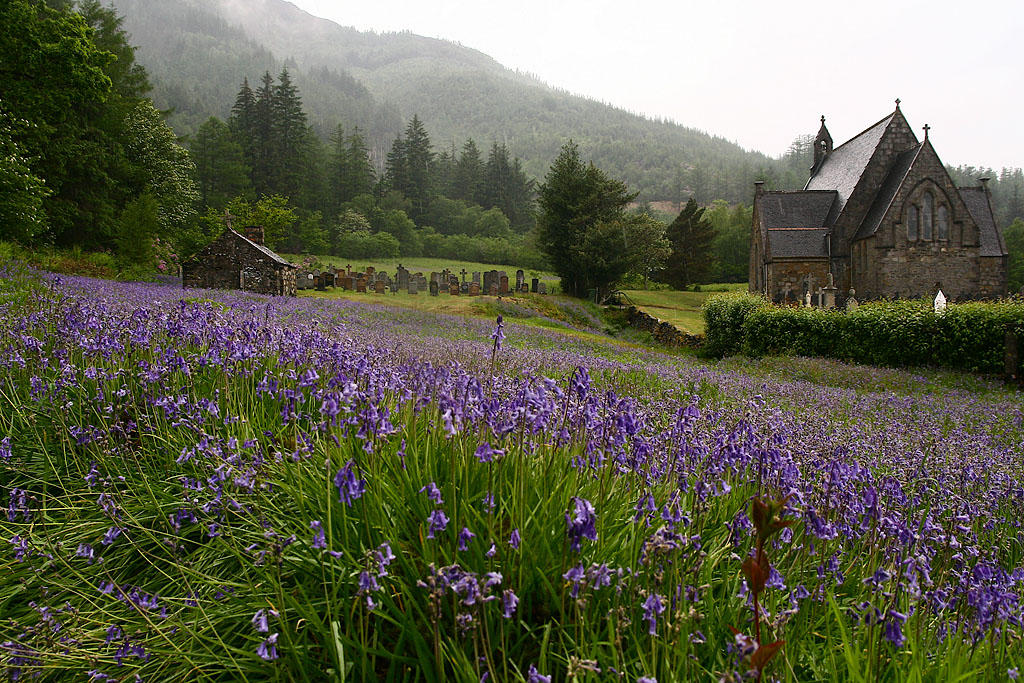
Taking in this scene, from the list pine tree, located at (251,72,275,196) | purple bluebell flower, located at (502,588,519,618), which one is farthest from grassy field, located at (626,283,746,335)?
pine tree, located at (251,72,275,196)

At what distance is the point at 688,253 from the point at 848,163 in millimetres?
22209

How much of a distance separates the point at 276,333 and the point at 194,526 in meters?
3.15

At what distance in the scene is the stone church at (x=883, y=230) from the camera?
33.8 meters

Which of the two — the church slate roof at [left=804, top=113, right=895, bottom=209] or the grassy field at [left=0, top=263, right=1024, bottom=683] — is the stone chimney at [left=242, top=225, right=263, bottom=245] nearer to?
the grassy field at [left=0, top=263, right=1024, bottom=683]

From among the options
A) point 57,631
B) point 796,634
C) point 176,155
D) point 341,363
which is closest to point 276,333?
point 341,363

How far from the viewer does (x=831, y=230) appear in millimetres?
38000

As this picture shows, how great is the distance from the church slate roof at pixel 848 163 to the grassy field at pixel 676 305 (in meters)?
11.9

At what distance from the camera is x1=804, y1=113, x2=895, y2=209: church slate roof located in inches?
1475

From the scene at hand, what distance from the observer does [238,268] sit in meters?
27.7

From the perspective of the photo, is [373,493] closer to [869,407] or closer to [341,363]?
[341,363]

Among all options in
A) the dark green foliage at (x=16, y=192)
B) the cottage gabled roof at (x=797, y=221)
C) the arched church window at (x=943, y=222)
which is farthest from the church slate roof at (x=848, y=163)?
the dark green foliage at (x=16, y=192)

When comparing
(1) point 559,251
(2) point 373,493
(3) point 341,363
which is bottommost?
(2) point 373,493

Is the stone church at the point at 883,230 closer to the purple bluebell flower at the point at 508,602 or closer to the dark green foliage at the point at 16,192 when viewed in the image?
the purple bluebell flower at the point at 508,602

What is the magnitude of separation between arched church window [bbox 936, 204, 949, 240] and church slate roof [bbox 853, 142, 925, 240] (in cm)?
310
